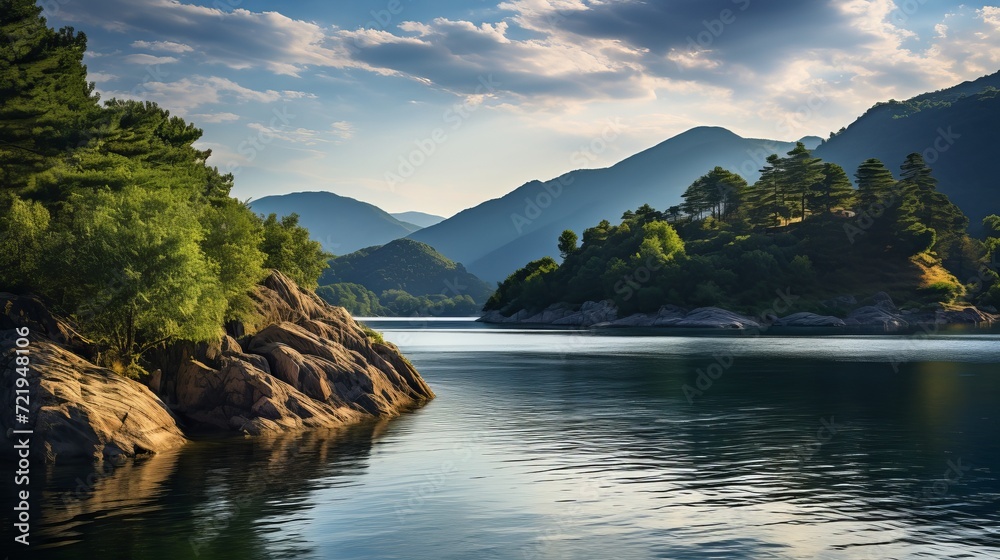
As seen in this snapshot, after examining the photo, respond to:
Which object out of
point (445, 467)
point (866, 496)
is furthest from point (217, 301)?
point (866, 496)

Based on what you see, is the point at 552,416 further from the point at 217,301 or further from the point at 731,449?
the point at 217,301

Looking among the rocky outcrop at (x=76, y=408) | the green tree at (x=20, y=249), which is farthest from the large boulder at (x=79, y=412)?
the green tree at (x=20, y=249)

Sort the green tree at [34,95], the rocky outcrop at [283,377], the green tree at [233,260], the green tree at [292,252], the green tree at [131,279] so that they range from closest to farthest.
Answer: the green tree at [131,279] < the rocky outcrop at [283,377] < the green tree at [233,260] < the green tree at [34,95] < the green tree at [292,252]

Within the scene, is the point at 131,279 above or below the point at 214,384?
above

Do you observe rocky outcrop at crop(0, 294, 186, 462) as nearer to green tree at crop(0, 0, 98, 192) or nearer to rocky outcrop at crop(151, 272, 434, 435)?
rocky outcrop at crop(151, 272, 434, 435)

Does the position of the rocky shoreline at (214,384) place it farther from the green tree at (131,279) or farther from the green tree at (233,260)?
the green tree at (131,279)

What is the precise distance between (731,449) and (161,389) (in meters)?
32.1

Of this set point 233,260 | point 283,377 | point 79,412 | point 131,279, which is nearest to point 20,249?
point 131,279

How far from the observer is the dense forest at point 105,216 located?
43469 mm

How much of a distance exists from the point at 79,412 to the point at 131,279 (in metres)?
9.84

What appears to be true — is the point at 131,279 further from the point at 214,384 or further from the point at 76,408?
the point at 76,408

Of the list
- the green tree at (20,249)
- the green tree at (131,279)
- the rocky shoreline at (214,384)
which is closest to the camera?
the rocky shoreline at (214,384)

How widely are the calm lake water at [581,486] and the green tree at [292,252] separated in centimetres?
3245

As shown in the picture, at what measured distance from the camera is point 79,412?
1387 inches
